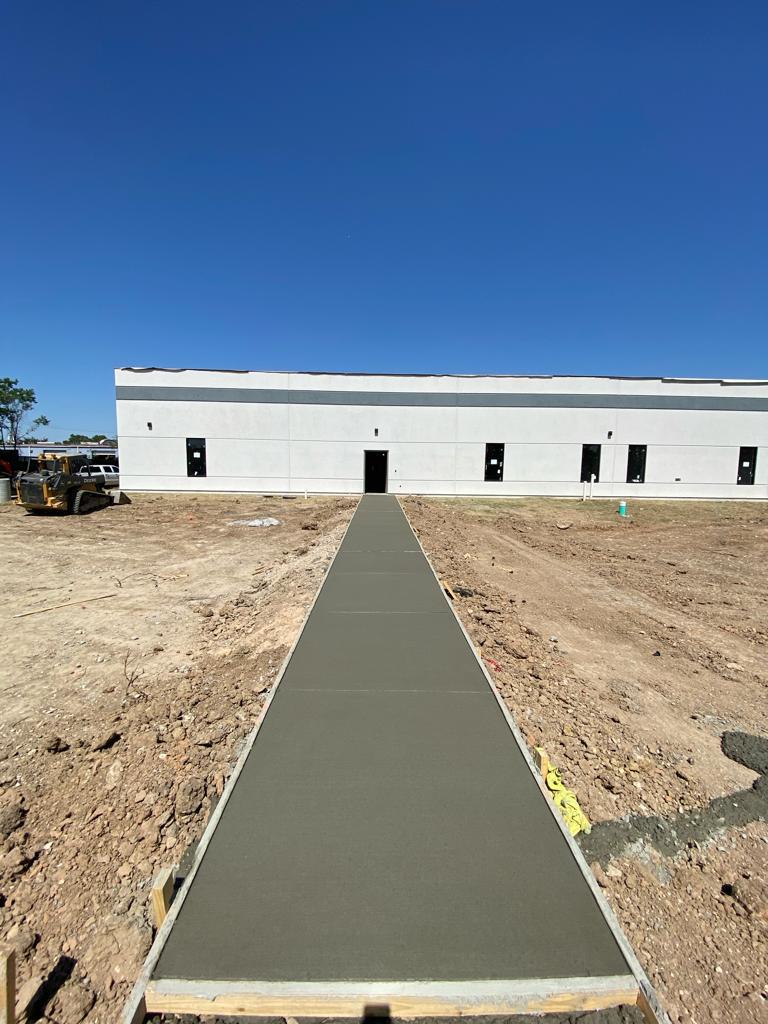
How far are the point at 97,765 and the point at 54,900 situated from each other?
1358 mm

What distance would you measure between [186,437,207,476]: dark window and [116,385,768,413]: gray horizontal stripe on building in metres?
2.43

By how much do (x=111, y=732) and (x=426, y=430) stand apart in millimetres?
24202

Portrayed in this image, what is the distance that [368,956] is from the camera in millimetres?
1912

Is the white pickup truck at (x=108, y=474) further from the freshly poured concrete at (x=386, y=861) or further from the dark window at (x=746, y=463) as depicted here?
the dark window at (x=746, y=463)

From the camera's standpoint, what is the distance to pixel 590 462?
89.7 ft

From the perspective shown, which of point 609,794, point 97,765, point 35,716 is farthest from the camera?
point 35,716

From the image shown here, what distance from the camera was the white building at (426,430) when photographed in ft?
87.5

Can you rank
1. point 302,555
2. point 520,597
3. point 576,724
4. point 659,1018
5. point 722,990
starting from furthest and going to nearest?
point 302,555
point 520,597
point 576,724
point 722,990
point 659,1018

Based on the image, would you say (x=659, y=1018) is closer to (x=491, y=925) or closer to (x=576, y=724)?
(x=491, y=925)

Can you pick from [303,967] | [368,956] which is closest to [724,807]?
[368,956]

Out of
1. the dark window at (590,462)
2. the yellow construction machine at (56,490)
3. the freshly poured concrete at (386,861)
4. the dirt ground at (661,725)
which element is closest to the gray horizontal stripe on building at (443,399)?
the dark window at (590,462)

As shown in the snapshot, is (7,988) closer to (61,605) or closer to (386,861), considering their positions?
(386,861)

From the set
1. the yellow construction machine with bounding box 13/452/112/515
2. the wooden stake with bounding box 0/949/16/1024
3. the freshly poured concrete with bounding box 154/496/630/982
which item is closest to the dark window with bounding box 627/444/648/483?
the freshly poured concrete with bounding box 154/496/630/982

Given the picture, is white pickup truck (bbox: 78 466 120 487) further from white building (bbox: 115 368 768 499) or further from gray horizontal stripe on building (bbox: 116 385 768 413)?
gray horizontal stripe on building (bbox: 116 385 768 413)
